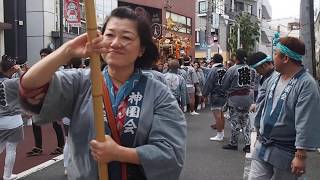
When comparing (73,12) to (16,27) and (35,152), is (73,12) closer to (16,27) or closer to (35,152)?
(16,27)

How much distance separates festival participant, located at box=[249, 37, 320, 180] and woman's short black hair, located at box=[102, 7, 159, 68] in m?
1.68

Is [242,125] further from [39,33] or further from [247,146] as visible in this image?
[39,33]

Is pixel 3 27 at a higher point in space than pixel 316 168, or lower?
higher

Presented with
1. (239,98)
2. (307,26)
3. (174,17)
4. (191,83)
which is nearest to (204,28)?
(174,17)

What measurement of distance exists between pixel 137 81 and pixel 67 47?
0.44 metres

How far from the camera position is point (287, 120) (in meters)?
3.80

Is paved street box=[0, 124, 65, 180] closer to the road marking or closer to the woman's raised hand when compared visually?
the road marking

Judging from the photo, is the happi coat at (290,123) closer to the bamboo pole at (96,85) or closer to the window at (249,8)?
the bamboo pole at (96,85)

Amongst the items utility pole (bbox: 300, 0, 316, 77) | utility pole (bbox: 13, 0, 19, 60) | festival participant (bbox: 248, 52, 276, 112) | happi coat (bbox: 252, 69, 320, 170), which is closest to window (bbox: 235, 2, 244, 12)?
utility pole (bbox: 13, 0, 19, 60)

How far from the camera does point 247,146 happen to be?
28.9ft

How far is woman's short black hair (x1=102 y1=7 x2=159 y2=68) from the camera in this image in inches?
89.8

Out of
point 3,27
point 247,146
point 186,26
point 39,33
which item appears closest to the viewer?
point 247,146

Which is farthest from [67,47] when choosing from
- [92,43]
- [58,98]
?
[58,98]

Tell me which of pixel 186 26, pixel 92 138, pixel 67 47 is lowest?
pixel 92 138
